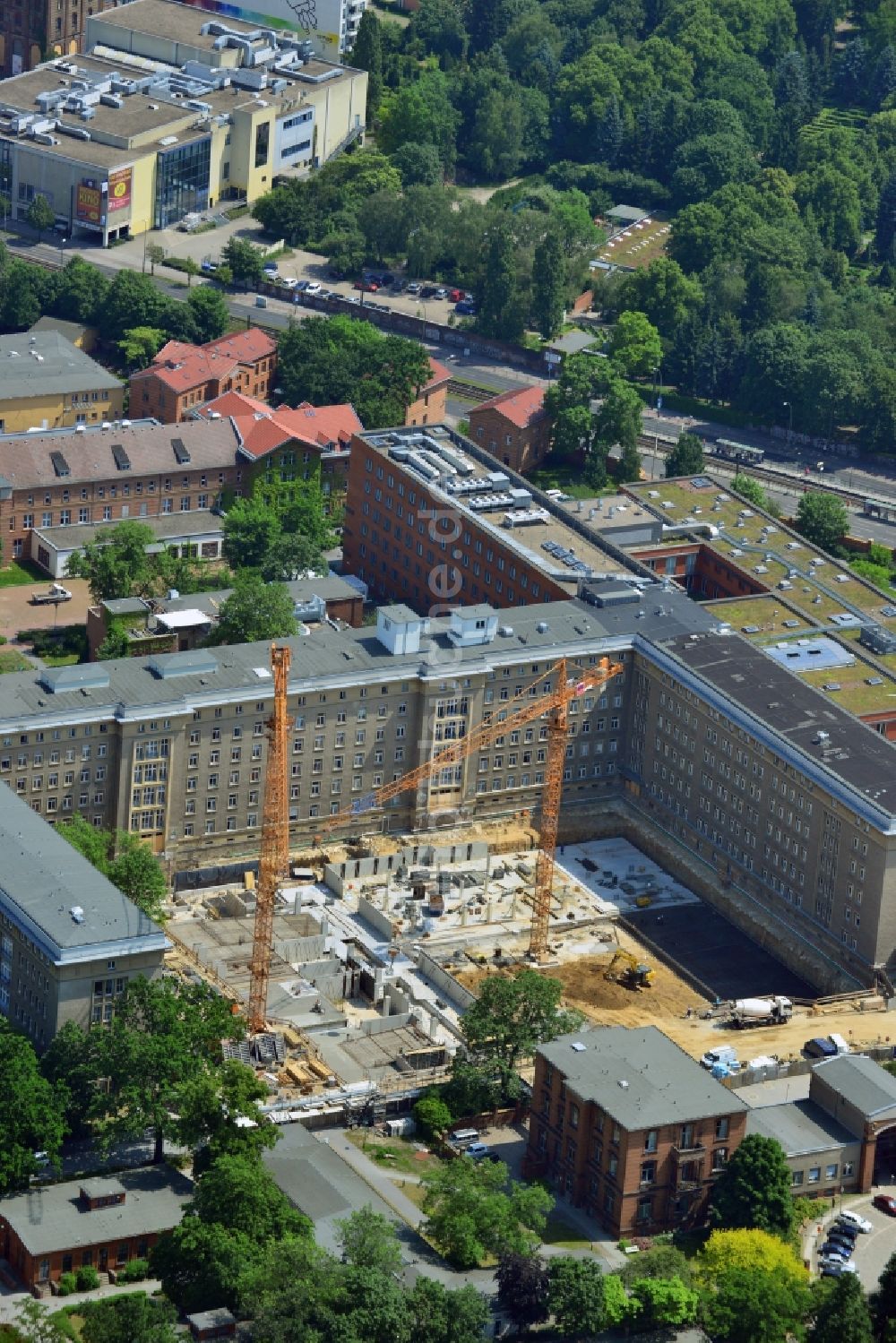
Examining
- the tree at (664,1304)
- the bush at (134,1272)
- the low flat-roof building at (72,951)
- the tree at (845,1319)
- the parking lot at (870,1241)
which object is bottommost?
the parking lot at (870,1241)

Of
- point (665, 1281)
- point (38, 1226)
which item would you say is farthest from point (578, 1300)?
point (38, 1226)

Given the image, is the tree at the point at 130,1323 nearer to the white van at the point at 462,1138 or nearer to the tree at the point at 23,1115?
the tree at the point at 23,1115

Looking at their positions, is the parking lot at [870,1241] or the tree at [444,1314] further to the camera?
the parking lot at [870,1241]

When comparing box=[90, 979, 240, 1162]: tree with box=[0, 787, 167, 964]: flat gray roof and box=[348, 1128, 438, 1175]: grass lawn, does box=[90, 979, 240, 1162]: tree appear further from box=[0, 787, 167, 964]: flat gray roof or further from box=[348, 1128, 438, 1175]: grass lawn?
box=[348, 1128, 438, 1175]: grass lawn

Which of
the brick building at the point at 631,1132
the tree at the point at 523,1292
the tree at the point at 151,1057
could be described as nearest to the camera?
the tree at the point at 523,1292

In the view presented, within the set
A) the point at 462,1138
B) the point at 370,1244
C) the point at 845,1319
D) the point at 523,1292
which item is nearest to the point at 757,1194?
the point at 845,1319

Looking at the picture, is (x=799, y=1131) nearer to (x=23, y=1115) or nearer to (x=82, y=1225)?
(x=82, y=1225)

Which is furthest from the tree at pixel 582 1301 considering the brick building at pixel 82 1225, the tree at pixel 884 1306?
the brick building at pixel 82 1225
